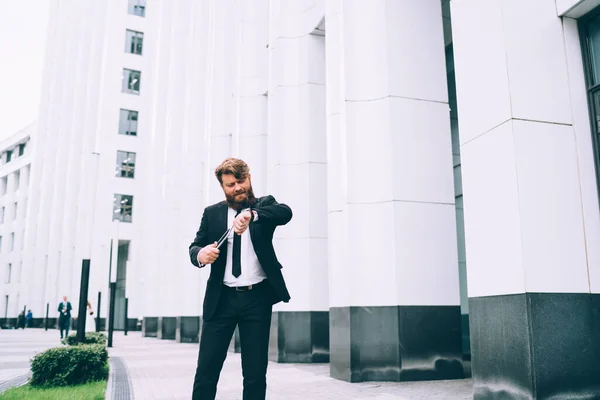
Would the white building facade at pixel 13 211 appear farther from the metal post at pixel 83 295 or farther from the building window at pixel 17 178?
the metal post at pixel 83 295

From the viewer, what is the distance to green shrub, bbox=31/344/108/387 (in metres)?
7.55

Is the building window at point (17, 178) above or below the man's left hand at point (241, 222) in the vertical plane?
above

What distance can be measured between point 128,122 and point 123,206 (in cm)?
594

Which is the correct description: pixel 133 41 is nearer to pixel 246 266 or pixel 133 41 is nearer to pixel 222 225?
pixel 222 225

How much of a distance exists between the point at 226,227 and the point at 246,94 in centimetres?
1134

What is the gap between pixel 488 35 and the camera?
18.6ft

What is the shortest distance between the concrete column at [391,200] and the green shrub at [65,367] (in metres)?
3.47

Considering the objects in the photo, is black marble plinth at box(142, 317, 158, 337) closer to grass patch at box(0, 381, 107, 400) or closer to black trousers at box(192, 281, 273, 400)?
grass patch at box(0, 381, 107, 400)

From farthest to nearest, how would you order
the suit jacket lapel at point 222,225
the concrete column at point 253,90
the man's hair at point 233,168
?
the concrete column at point 253,90
the suit jacket lapel at point 222,225
the man's hair at point 233,168

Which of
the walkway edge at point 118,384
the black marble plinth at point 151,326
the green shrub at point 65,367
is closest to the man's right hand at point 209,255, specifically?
the walkway edge at point 118,384

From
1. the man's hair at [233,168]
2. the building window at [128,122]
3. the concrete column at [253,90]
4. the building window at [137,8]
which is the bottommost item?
the man's hair at [233,168]

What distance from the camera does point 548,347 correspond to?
4871 millimetres

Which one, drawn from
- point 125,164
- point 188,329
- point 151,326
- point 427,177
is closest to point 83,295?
point 427,177

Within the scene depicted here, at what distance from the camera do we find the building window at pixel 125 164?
1542 inches
